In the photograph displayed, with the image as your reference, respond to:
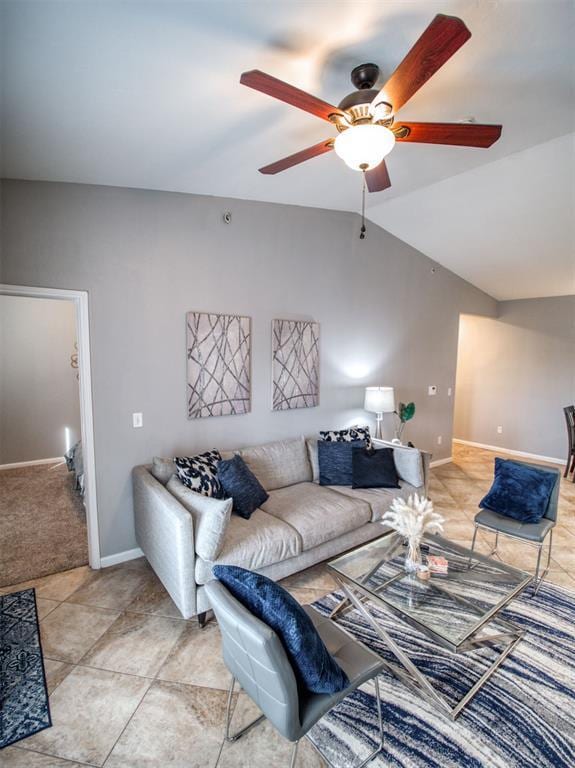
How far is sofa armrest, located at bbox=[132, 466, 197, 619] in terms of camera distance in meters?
2.18

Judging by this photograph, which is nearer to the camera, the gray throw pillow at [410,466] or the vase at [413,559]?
the vase at [413,559]

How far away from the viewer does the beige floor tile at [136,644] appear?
2023 millimetres

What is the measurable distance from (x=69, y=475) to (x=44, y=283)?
3328mm

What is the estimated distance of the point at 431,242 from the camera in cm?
474

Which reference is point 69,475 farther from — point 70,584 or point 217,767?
point 217,767

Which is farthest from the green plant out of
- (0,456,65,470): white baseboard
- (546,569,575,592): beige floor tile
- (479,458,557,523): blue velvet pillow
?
(0,456,65,470): white baseboard

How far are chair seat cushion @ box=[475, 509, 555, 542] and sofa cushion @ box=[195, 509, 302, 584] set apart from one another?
153 centimetres

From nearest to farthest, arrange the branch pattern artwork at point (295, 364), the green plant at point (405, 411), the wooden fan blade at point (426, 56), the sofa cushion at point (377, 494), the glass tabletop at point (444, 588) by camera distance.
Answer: the wooden fan blade at point (426, 56)
the glass tabletop at point (444, 588)
the sofa cushion at point (377, 494)
the branch pattern artwork at point (295, 364)
the green plant at point (405, 411)

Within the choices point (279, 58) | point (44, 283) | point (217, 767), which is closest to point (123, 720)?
point (217, 767)

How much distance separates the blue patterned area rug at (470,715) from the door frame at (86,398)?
6.75 ft

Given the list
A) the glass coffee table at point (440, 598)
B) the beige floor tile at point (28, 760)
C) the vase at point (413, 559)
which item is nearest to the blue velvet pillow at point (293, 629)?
the glass coffee table at point (440, 598)

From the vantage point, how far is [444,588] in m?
2.08

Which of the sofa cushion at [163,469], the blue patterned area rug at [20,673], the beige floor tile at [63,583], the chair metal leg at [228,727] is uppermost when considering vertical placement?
the sofa cushion at [163,469]

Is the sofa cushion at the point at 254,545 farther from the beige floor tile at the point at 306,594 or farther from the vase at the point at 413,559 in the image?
the vase at the point at 413,559
